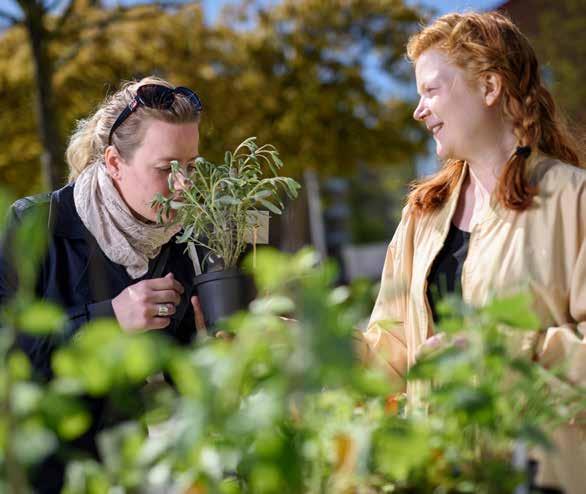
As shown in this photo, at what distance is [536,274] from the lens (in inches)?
69.9

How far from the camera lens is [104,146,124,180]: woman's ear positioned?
7.77ft

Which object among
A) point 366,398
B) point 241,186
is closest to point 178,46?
point 241,186

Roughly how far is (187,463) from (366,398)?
374mm

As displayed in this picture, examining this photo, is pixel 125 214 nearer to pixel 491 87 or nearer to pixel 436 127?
pixel 436 127

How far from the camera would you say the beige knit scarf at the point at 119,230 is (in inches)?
89.1

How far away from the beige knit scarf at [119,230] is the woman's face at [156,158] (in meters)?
0.05

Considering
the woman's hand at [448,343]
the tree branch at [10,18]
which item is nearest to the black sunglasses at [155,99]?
the woman's hand at [448,343]

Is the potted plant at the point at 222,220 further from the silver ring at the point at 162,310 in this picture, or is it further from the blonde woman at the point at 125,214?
the blonde woman at the point at 125,214

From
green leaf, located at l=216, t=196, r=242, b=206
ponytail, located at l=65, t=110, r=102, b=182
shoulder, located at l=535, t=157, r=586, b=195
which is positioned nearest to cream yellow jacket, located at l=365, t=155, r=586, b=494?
shoulder, located at l=535, t=157, r=586, b=195

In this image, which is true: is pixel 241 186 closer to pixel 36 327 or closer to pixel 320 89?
pixel 36 327

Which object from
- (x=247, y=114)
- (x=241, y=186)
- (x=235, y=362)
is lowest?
(x=235, y=362)

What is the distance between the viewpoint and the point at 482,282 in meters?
1.87

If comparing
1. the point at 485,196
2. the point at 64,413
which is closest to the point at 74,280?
the point at 485,196

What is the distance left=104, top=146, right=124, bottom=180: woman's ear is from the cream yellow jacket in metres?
0.83
